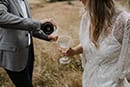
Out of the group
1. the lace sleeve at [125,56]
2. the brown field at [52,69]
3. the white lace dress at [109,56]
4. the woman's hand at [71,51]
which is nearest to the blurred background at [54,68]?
the brown field at [52,69]

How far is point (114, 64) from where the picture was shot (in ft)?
8.77

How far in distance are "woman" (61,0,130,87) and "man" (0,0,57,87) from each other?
0.45 meters

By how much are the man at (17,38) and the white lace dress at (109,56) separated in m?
0.45

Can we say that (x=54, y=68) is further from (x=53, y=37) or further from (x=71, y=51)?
(x=71, y=51)

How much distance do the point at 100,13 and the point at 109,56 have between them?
0.28m

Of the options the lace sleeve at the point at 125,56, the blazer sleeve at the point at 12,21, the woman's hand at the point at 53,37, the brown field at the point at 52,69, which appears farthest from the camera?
the brown field at the point at 52,69

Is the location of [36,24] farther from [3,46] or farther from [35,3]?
[35,3]

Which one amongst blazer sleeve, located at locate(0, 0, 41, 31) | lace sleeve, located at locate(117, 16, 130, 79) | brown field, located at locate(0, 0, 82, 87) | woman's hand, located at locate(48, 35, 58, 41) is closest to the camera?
lace sleeve, located at locate(117, 16, 130, 79)

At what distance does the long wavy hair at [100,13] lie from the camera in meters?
2.59

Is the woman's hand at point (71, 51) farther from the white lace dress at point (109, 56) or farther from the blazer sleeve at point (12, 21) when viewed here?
the blazer sleeve at point (12, 21)

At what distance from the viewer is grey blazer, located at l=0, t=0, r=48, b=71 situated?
2.92 metres

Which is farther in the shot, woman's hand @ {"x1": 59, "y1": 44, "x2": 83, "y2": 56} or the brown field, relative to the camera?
the brown field

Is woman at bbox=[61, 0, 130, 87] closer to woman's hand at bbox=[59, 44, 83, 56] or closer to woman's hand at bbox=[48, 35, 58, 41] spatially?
woman's hand at bbox=[59, 44, 83, 56]

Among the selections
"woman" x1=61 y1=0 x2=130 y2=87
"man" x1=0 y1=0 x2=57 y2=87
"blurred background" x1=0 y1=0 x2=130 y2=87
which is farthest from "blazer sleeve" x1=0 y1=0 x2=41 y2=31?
"blurred background" x1=0 y1=0 x2=130 y2=87
